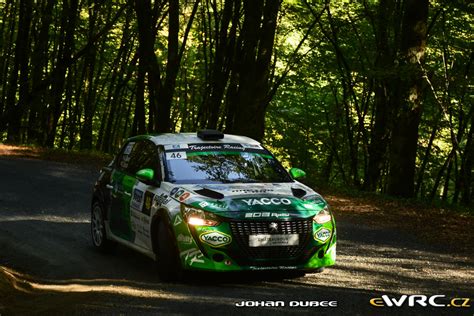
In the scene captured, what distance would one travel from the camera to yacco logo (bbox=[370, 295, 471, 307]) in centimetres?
809

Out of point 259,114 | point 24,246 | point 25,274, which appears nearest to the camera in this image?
point 25,274

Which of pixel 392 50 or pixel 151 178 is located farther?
pixel 392 50

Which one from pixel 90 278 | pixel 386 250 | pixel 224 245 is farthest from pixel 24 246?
pixel 386 250

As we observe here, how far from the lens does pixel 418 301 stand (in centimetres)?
831

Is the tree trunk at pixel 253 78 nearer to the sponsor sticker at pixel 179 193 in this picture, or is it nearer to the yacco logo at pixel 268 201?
the sponsor sticker at pixel 179 193

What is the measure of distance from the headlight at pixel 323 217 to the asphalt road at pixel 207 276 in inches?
28.4

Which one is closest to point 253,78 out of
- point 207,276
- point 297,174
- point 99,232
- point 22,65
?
point 99,232

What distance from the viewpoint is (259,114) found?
72.3 ft

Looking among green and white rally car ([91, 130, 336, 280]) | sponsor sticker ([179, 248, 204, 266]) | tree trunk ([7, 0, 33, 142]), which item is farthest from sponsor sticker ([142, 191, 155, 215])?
tree trunk ([7, 0, 33, 142])

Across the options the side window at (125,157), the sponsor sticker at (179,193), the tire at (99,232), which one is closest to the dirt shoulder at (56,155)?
the tire at (99,232)

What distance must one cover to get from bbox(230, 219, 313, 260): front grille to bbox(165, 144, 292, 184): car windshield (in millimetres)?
1090

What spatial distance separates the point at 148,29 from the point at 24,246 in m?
14.6

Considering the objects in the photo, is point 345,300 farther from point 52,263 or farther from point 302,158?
point 302,158

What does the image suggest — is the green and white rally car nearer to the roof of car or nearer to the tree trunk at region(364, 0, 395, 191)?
the roof of car
